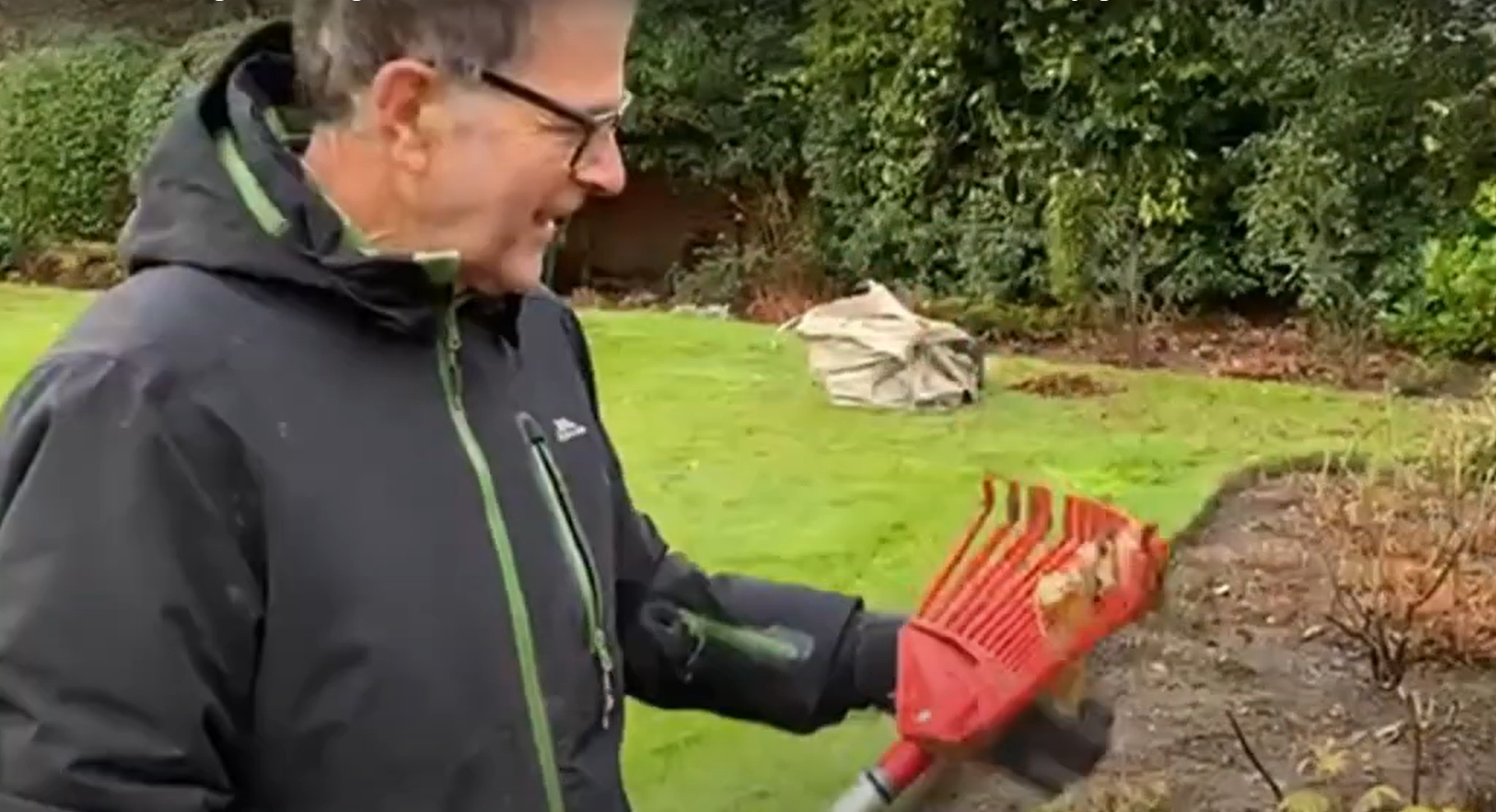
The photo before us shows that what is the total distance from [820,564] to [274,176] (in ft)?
13.1

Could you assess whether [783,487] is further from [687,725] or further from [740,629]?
[740,629]

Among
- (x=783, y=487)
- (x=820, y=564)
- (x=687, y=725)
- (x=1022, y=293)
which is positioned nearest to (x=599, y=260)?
(x=1022, y=293)

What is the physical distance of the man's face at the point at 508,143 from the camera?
1418 mm

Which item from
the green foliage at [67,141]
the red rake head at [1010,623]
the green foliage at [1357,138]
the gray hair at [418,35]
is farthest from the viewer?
the green foliage at [67,141]

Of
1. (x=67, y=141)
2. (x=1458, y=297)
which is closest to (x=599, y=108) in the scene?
(x=1458, y=297)

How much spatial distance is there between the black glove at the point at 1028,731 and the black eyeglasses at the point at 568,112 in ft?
1.94

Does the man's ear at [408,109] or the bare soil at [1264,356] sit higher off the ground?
the man's ear at [408,109]

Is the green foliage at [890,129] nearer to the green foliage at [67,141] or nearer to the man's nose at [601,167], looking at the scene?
the green foliage at [67,141]

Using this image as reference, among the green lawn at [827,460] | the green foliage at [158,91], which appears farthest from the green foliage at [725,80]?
the green lawn at [827,460]

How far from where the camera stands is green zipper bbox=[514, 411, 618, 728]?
153 centimetres

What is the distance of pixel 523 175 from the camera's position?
1444 mm

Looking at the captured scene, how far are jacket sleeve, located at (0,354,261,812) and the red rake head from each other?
2.24 feet

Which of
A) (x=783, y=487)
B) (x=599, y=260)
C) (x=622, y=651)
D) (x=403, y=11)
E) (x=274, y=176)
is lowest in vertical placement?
(x=599, y=260)

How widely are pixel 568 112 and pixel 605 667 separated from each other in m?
0.39
